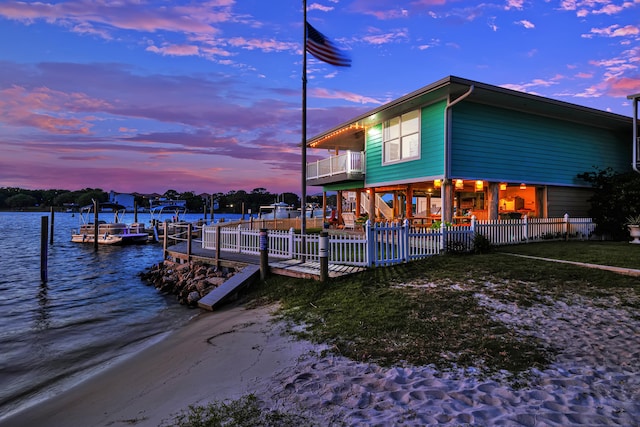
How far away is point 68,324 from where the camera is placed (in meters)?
9.39

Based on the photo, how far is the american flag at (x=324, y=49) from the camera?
10.9 metres

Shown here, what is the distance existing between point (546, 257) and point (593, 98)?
51.4ft

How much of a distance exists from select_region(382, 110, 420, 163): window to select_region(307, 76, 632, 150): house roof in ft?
1.17

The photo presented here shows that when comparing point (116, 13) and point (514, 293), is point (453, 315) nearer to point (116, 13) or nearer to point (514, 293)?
point (514, 293)

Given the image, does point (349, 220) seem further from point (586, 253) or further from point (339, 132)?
point (586, 253)

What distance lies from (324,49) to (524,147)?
973 cm

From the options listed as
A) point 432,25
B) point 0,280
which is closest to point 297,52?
point 432,25

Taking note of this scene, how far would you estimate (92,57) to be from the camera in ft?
46.6

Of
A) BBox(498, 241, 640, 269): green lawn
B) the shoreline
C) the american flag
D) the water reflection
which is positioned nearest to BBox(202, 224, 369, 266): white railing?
the shoreline

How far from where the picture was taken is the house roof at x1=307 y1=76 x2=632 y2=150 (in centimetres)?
1211

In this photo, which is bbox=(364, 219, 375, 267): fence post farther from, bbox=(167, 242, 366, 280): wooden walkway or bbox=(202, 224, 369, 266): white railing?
bbox=(167, 242, 366, 280): wooden walkway

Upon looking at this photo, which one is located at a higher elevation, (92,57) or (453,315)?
(92,57)

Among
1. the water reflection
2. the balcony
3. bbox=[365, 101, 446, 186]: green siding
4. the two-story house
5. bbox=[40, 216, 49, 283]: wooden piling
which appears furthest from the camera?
the balcony

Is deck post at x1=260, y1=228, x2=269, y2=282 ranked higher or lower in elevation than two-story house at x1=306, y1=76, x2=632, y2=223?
lower
